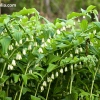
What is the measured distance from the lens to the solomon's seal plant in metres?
1.18

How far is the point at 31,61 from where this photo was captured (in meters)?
1.22

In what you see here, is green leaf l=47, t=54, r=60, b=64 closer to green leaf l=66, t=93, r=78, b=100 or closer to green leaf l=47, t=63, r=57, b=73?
green leaf l=47, t=63, r=57, b=73

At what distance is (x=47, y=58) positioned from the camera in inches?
48.9

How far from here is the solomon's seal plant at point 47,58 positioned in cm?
118

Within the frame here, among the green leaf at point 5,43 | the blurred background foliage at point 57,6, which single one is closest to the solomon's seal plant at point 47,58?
the green leaf at point 5,43

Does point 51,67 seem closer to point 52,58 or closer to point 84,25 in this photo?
point 52,58

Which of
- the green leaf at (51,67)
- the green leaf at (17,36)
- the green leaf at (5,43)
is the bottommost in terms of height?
the green leaf at (51,67)

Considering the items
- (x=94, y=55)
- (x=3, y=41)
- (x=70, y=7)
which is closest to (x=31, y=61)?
(x=3, y=41)

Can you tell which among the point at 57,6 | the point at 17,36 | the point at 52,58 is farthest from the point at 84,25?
the point at 57,6

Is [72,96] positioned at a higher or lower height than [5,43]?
lower

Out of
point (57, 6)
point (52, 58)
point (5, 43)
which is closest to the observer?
point (5, 43)

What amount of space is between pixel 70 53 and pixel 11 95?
1.05 ft

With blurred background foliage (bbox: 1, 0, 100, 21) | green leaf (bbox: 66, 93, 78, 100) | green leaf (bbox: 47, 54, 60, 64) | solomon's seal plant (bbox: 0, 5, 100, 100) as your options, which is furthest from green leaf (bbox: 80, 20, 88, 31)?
blurred background foliage (bbox: 1, 0, 100, 21)

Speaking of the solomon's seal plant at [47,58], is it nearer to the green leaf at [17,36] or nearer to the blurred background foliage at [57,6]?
the green leaf at [17,36]
